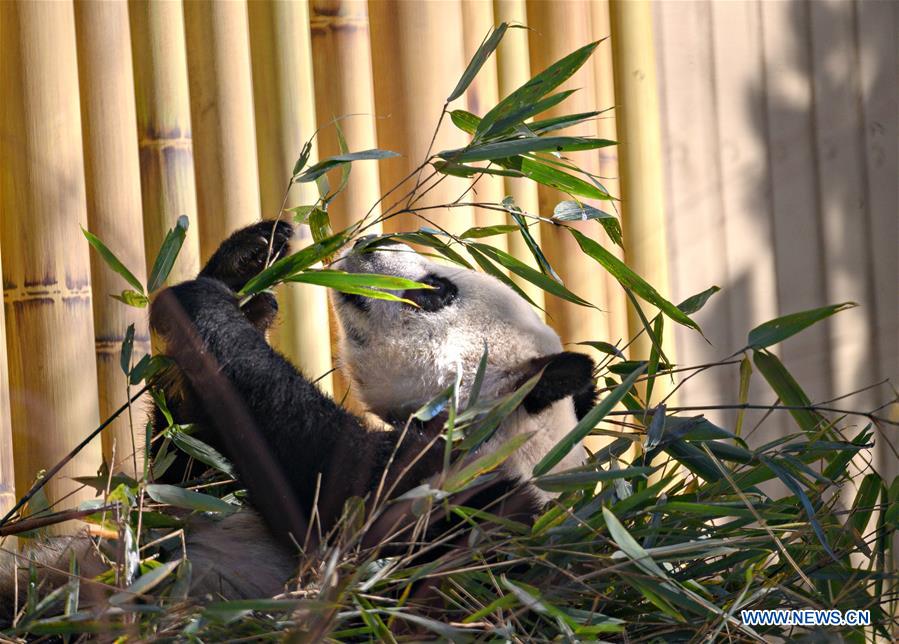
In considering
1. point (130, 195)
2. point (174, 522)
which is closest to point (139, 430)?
point (130, 195)

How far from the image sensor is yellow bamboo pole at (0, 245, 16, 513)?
1771mm

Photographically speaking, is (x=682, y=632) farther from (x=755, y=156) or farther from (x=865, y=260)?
(x=865, y=260)

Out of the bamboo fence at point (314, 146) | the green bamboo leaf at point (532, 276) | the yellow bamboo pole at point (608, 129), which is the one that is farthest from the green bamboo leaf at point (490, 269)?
the yellow bamboo pole at point (608, 129)

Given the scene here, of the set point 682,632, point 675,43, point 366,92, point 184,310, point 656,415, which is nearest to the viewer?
point 682,632

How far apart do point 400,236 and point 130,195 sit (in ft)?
2.31

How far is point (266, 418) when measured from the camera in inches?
59.9

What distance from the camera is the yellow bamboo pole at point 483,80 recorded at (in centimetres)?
238

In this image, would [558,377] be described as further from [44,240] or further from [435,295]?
[44,240]

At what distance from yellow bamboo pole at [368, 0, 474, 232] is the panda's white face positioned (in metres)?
0.48

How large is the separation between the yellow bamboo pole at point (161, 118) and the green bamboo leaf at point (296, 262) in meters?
0.60

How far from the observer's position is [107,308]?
192cm

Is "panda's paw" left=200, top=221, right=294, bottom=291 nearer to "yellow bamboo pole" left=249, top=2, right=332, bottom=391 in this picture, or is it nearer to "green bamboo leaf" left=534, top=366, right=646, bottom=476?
"yellow bamboo pole" left=249, top=2, right=332, bottom=391

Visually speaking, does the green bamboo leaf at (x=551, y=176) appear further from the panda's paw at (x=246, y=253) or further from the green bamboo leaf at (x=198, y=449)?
the green bamboo leaf at (x=198, y=449)

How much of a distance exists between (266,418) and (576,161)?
1.26 m
